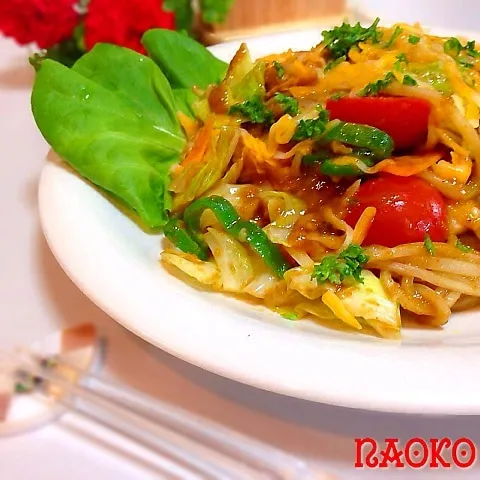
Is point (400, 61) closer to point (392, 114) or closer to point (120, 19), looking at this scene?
point (392, 114)

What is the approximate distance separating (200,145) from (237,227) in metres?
0.38

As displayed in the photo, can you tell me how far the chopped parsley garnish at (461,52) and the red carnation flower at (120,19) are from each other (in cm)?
148

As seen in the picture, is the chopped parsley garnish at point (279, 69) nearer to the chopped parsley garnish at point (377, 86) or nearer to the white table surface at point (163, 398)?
the chopped parsley garnish at point (377, 86)

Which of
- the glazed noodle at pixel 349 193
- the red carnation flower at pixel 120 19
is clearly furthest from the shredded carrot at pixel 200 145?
the red carnation flower at pixel 120 19

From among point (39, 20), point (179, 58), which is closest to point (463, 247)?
point (179, 58)

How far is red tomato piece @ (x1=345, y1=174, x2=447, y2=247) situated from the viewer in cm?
170

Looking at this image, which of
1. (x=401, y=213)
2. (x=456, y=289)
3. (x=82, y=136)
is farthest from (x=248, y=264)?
(x=82, y=136)

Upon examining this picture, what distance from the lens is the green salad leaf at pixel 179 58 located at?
243cm

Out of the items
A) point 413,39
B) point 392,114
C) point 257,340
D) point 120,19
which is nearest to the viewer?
point 257,340

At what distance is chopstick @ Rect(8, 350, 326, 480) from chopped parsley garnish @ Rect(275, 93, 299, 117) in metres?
0.90

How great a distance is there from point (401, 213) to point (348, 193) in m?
0.16

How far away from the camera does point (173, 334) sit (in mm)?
1437

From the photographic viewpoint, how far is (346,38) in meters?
2.12

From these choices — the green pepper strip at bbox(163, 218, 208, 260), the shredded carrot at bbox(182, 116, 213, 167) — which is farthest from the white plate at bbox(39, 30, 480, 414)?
the shredded carrot at bbox(182, 116, 213, 167)
